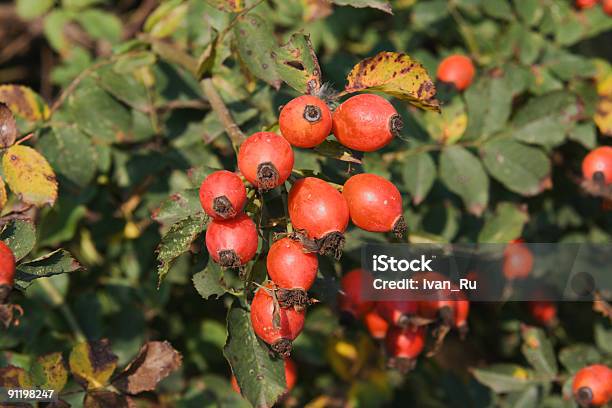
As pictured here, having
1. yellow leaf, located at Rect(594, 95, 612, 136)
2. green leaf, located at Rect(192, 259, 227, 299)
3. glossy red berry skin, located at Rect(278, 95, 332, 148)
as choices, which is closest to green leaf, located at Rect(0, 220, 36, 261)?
green leaf, located at Rect(192, 259, 227, 299)

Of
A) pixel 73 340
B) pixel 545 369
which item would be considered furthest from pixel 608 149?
pixel 73 340

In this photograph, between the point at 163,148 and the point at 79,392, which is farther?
the point at 163,148

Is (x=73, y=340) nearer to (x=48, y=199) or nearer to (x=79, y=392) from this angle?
(x=79, y=392)

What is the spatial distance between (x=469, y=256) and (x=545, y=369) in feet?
2.14

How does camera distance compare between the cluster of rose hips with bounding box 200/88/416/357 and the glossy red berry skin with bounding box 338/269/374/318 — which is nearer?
the cluster of rose hips with bounding box 200/88/416/357

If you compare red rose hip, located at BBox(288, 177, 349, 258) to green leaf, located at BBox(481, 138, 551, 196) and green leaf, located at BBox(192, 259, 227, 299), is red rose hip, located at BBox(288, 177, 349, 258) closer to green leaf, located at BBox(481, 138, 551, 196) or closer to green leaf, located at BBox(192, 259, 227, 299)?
green leaf, located at BBox(192, 259, 227, 299)

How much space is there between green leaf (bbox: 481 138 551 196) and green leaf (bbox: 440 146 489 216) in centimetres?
8

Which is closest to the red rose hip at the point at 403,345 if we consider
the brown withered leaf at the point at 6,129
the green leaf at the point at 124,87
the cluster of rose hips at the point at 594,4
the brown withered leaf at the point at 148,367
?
the brown withered leaf at the point at 148,367

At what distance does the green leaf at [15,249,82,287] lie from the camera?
183 centimetres

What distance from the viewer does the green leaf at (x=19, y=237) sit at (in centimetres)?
186

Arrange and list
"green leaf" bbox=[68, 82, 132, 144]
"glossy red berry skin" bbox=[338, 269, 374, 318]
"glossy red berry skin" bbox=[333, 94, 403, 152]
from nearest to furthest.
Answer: "glossy red berry skin" bbox=[333, 94, 403, 152] → "glossy red berry skin" bbox=[338, 269, 374, 318] → "green leaf" bbox=[68, 82, 132, 144]

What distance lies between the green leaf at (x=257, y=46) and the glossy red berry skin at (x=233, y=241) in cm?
64

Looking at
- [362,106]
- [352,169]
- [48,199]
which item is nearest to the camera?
[362,106]

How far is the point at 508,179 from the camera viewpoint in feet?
9.41
